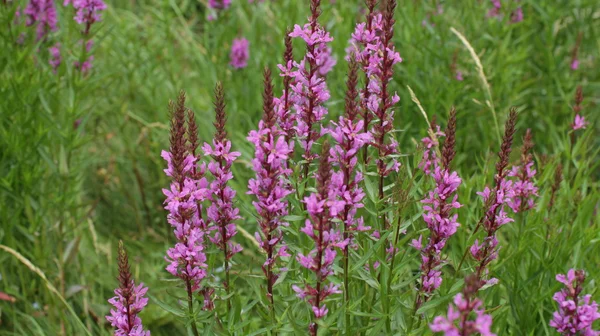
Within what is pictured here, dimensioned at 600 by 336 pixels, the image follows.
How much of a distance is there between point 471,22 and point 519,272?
2038mm

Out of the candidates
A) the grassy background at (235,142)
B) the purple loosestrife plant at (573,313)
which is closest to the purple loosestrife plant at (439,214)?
the grassy background at (235,142)

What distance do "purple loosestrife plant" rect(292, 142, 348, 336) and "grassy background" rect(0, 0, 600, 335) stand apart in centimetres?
19

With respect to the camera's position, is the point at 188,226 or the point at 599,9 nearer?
the point at 188,226

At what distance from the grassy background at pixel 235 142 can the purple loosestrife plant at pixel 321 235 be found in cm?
19

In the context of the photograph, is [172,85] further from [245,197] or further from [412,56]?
[412,56]

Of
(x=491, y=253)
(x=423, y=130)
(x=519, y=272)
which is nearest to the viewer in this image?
(x=491, y=253)

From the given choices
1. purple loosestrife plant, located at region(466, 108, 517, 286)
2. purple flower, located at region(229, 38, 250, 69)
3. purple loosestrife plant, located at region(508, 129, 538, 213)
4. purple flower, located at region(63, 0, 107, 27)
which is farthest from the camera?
purple flower, located at region(229, 38, 250, 69)

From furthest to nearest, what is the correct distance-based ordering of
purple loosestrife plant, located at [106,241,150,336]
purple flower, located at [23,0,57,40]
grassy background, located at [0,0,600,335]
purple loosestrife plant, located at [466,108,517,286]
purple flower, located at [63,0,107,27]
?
purple flower, located at [23,0,57,40]
purple flower, located at [63,0,107,27]
grassy background, located at [0,0,600,335]
purple loosestrife plant, located at [466,108,517,286]
purple loosestrife plant, located at [106,241,150,336]

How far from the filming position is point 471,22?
177 inches

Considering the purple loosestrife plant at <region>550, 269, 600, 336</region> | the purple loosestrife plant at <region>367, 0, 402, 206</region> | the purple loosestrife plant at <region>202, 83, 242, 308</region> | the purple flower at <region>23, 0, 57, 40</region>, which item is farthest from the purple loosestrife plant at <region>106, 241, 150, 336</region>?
the purple flower at <region>23, 0, 57, 40</region>

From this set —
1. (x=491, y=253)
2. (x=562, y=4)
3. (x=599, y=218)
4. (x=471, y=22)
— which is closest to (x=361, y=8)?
(x=471, y=22)

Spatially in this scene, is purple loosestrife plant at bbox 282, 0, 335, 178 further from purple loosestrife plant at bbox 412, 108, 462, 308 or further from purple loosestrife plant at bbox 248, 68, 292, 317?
purple loosestrife plant at bbox 412, 108, 462, 308

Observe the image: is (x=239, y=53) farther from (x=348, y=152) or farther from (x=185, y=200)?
(x=348, y=152)

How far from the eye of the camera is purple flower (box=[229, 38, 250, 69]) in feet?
14.9
